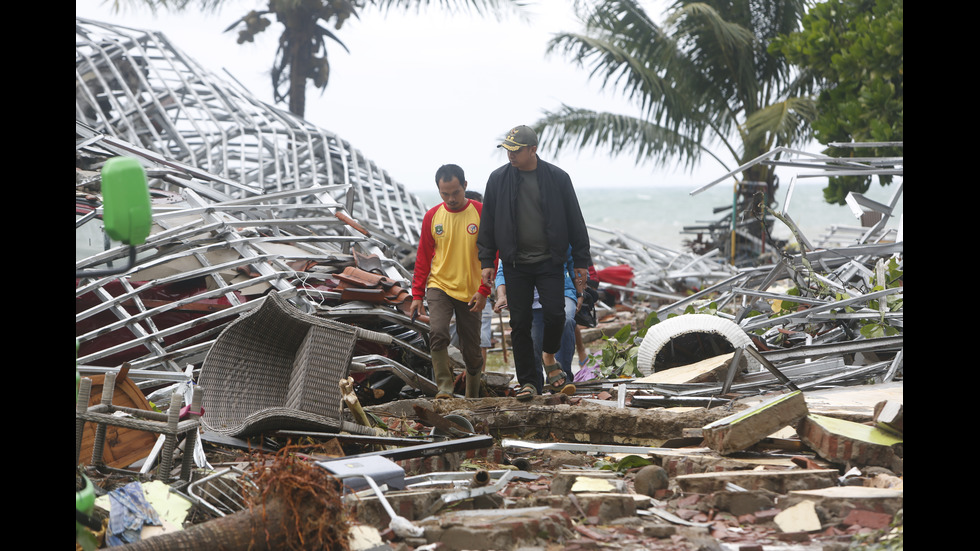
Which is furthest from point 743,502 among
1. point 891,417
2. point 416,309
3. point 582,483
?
point 416,309

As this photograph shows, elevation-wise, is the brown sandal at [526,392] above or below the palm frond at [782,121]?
below

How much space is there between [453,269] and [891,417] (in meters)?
3.12

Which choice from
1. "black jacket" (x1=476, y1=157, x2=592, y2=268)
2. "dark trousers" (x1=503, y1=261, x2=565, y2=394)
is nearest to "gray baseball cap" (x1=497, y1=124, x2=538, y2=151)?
"black jacket" (x1=476, y1=157, x2=592, y2=268)

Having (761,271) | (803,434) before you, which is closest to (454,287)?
(803,434)

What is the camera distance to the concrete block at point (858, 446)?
15.0 ft

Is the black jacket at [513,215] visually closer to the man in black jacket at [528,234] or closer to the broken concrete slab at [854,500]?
the man in black jacket at [528,234]

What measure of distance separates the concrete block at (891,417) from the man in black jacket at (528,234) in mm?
2327

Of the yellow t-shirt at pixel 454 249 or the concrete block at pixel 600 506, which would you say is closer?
the concrete block at pixel 600 506

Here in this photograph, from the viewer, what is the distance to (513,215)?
20.7 feet

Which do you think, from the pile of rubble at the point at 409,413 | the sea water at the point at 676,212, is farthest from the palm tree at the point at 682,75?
the sea water at the point at 676,212

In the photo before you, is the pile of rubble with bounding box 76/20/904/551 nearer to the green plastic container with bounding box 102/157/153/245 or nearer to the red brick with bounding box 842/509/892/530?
the red brick with bounding box 842/509/892/530

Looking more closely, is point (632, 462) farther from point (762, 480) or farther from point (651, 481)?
point (762, 480)

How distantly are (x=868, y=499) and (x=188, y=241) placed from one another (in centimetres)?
598
